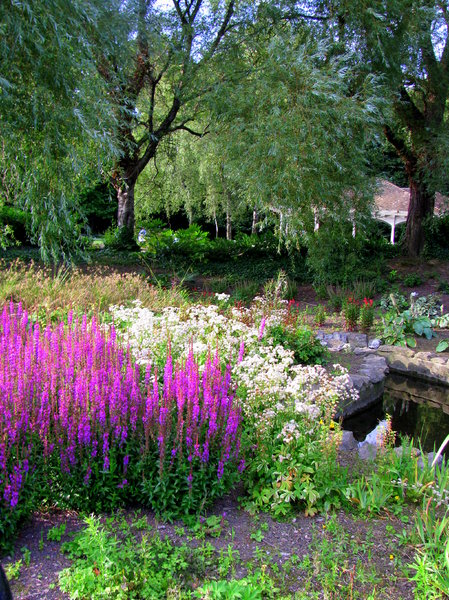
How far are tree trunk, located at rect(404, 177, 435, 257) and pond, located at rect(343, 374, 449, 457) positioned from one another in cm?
790

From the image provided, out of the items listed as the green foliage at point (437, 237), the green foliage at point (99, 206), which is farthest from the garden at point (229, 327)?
the green foliage at point (99, 206)

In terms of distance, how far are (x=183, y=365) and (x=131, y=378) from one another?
0.48 metres

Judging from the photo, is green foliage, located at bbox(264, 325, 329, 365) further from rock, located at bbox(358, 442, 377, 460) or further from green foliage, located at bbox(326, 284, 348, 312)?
green foliage, located at bbox(326, 284, 348, 312)

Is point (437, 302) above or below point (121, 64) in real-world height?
below

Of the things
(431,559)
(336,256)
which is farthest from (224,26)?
(431,559)

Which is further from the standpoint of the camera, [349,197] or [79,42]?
[349,197]

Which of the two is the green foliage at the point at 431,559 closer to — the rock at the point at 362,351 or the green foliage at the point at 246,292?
the rock at the point at 362,351

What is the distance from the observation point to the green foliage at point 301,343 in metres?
6.50

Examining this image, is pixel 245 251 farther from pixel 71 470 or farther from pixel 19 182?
pixel 71 470

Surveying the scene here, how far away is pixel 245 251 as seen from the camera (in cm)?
1471

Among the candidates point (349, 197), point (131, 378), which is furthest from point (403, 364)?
point (131, 378)

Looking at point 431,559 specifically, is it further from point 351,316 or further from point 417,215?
point 417,215

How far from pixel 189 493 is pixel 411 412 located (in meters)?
4.56

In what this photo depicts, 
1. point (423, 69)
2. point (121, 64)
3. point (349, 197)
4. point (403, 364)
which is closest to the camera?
point (403, 364)
